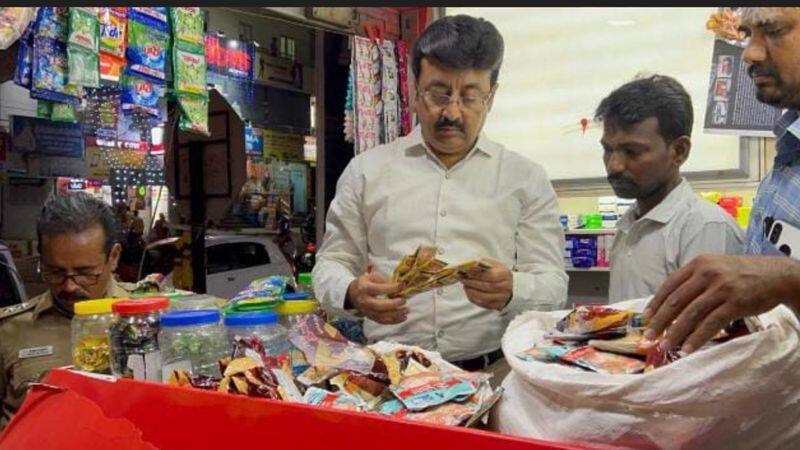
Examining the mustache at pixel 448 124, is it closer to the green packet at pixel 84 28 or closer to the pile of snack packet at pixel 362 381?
the pile of snack packet at pixel 362 381

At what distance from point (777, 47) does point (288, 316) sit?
4.09 feet

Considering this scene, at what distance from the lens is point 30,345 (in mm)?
2191

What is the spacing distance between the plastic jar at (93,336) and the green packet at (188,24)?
218 centimetres

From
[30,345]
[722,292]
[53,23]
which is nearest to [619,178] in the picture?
[722,292]

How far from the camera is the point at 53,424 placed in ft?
3.96

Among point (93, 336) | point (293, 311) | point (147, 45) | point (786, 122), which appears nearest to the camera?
point (93, 336)

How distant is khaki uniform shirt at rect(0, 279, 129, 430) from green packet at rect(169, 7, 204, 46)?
1.44 meters

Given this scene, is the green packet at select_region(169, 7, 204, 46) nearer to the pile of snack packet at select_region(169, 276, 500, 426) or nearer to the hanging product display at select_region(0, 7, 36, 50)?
the hanging product display at select_region(0, 7, 36, 50)

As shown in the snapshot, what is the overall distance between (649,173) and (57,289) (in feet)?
6.42

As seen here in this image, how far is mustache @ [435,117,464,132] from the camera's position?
1.93 metres

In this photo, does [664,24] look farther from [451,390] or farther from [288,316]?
[451,390]

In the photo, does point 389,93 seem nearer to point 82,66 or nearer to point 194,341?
point 82,66

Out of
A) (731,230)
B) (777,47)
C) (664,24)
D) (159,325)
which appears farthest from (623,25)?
(159,325)

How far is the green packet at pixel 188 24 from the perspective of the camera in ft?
10.5
